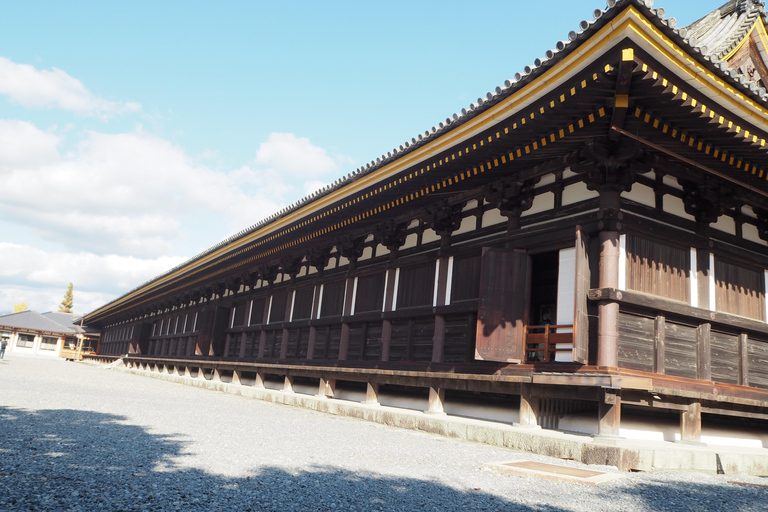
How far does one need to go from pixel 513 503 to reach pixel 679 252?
6.27 metres

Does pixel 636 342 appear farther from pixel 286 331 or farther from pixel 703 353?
pixel 286 331

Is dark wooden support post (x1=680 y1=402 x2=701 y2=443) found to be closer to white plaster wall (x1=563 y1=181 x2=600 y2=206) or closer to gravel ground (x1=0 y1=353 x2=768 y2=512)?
gravel ground (x1=0 y1=353 x2=768 y2=512)

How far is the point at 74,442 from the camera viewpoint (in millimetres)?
5926

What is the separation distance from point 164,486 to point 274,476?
1.02 m

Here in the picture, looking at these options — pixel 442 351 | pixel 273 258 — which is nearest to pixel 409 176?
pixel 442 351

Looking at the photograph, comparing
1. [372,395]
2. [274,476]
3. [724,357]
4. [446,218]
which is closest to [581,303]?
[724,357]

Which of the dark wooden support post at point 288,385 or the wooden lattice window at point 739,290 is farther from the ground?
the wooden lattice window at point 739,290

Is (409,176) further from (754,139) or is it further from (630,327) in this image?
(754,139)

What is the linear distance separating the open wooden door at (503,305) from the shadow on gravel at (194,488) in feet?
11.0

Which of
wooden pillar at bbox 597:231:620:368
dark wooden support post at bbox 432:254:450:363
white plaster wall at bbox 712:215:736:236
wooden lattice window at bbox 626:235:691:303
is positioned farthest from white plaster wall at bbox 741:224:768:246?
dark wooden support post at bbox 432:254:450:363


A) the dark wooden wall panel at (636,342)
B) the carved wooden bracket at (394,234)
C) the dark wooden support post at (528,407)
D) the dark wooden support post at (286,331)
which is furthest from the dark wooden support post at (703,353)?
the dark wooden support post at (286,331)

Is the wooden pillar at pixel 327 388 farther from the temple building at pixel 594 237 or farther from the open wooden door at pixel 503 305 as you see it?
the open wooden door at pixel 503 305

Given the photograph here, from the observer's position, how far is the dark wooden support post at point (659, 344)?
8.33 meters

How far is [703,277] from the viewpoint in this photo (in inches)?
357
